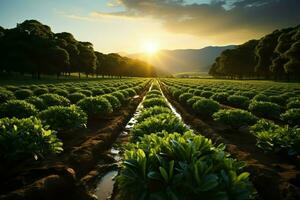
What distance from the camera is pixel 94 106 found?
1703 centimetres

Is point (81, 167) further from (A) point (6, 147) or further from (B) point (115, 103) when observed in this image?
(B) point (115, 103)

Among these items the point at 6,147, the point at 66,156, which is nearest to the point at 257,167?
the point at 66,156

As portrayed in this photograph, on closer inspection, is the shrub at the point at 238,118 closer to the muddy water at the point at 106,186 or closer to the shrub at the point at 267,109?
the shrub at the point at 267,109

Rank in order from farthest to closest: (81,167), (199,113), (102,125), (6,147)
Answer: (199,113)
(102,125)
(81,167)
(6,147)

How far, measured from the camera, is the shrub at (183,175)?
4.35m

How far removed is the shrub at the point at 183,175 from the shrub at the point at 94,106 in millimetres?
11900

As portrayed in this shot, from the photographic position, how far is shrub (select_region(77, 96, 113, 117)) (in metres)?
16.9

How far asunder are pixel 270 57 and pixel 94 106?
6635 centimetres

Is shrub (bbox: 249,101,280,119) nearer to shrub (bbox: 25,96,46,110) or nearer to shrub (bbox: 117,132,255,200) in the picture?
shrub (bbox: 25,96,46,110)

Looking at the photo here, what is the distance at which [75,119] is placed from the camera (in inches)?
492

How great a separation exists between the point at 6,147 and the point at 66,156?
210 cm

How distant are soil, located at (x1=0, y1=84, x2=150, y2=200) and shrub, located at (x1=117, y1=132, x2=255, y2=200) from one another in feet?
8.32

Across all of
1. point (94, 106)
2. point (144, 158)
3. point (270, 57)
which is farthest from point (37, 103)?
point (270, 57)

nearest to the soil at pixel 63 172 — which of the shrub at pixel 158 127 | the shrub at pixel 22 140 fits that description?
the shrub at pixel 22 140
